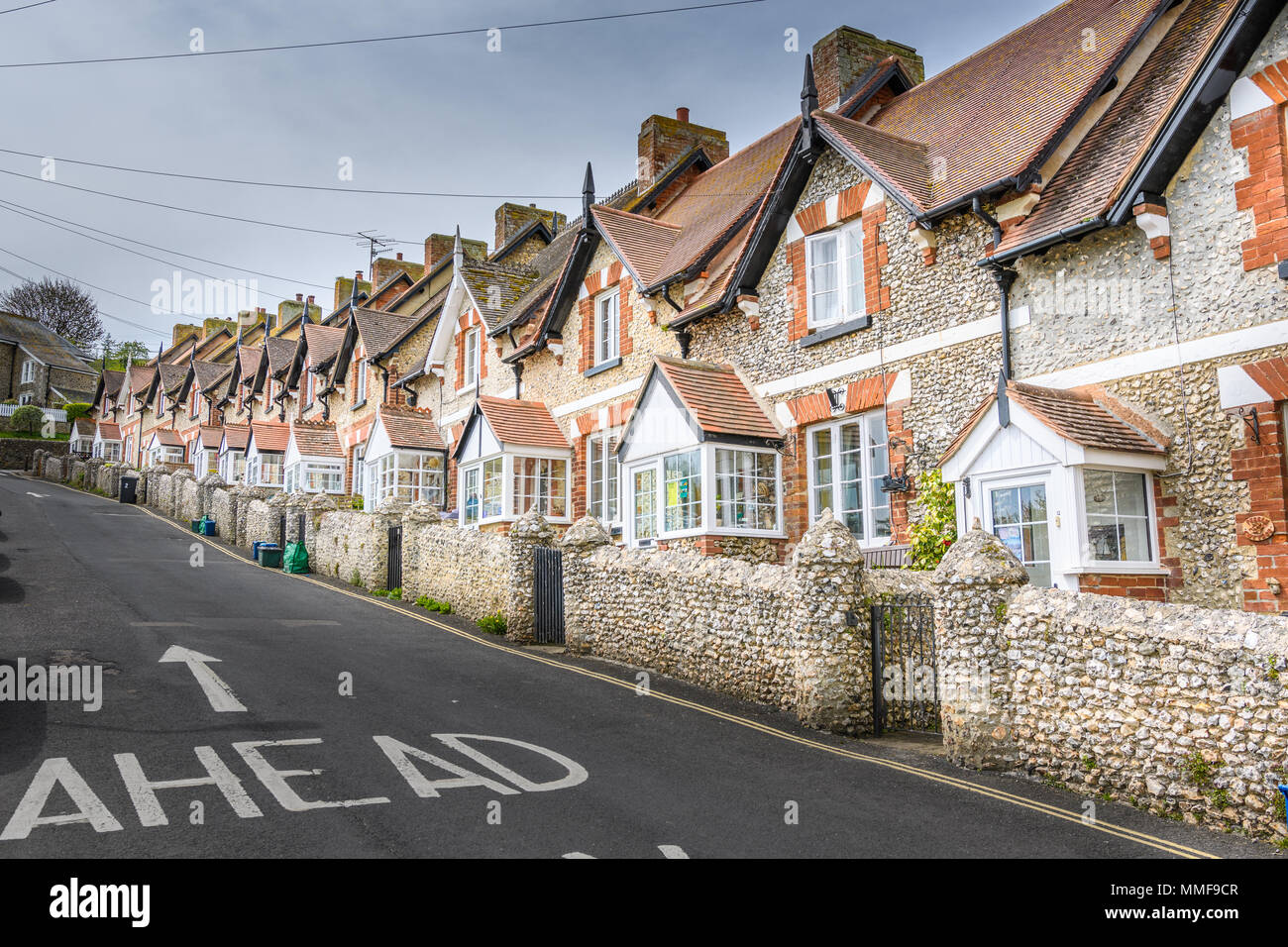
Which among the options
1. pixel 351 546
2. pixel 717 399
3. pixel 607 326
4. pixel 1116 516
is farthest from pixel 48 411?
pixel 1116 516

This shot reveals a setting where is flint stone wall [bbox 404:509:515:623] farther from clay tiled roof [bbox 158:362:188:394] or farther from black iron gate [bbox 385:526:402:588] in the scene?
clay tiled roof [bbox 158:362:188:394]

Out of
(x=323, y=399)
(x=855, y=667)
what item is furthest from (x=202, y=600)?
(x=323, y=399)

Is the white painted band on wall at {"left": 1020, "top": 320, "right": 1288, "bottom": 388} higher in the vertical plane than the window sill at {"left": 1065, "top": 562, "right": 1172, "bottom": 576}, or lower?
higher

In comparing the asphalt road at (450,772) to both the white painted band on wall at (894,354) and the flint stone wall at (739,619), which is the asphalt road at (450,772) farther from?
the white painted band on wall at (894,354)

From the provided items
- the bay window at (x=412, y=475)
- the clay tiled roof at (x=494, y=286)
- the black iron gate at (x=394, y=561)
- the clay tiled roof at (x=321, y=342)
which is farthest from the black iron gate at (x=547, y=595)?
the clay tiled roof at (x=321, y=342)

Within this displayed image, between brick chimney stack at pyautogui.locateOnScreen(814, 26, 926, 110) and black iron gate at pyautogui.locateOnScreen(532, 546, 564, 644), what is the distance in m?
11.3

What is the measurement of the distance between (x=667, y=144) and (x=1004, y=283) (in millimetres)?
15382

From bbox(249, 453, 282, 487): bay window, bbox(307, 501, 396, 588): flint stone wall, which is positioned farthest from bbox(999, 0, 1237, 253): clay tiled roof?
bbox(249, 453, 282, 487): bay window

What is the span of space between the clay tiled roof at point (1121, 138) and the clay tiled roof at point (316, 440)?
2878 cm

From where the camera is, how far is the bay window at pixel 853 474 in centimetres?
1454

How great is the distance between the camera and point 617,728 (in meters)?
9.87

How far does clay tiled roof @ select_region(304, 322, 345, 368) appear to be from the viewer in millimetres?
38344

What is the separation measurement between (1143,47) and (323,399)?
3212cm
